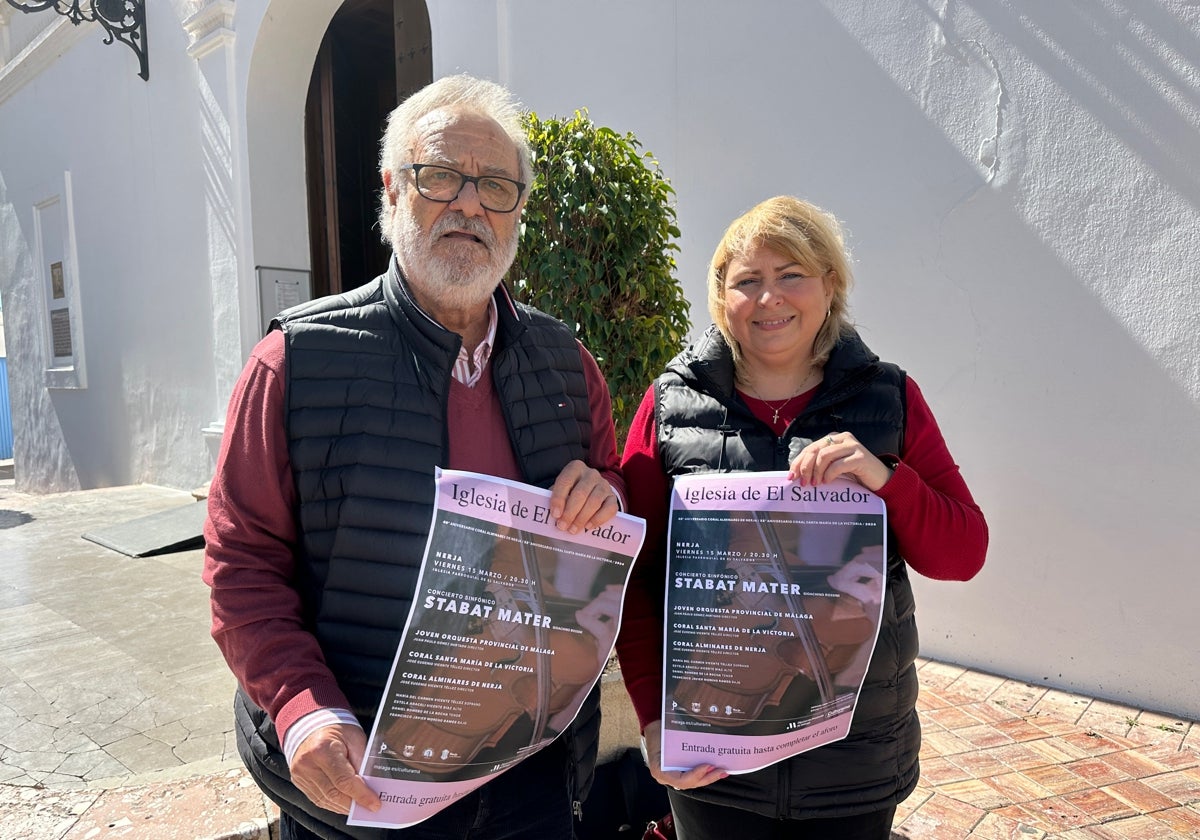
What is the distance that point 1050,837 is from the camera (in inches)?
104

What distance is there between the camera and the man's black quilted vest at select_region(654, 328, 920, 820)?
5.07 ft

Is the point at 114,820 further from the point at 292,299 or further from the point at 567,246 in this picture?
the point at 292,299

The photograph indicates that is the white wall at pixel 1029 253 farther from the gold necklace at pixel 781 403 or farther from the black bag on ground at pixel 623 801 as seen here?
the gold necklace at pixel 781 403

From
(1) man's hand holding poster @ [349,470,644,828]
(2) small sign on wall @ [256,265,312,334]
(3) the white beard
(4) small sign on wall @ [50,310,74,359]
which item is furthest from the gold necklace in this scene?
(4) small sign on wall @ [50,310,74,359]

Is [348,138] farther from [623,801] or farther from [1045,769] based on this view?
[1045,769]

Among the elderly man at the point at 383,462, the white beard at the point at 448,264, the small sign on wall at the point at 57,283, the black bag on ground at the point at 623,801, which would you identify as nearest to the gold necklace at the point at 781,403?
the elderly man at the point at 383,462

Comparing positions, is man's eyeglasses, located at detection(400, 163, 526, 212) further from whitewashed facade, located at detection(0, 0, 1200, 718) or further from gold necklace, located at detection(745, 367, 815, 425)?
whitewashed facade, located at detection(0, 0, 1200, 718)

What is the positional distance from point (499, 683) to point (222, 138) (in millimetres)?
8208

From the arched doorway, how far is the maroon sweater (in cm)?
724

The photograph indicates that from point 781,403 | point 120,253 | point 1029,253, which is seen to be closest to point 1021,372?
point 1029,253

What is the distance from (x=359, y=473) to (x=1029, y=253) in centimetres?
346

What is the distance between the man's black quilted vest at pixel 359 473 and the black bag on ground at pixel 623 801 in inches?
56.3

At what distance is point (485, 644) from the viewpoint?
128cm

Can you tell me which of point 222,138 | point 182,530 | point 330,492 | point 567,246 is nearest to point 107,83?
point 222,138
